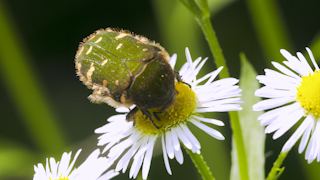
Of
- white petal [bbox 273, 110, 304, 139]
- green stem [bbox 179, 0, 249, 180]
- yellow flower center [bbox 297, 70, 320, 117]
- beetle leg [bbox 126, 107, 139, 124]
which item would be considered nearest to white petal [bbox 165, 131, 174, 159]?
beetle leg [bbox 126, 107, 139, 124]

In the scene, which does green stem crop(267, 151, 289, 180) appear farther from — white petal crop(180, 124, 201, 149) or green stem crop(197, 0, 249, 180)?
white petal crop(180, 124, 201, 149)

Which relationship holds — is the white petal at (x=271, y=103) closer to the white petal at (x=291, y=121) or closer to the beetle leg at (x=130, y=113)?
the white petal at (x=291, y=121)

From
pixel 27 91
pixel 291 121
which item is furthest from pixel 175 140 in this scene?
Result: pixel 27 91

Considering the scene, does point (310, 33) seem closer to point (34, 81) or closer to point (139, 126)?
point (34, 81)

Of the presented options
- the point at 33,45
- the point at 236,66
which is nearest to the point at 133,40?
the point at 236,66

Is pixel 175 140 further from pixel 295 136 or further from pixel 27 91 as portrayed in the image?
pixel 27 91

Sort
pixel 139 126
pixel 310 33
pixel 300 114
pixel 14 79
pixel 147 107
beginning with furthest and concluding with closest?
pixel 310 33
pixel 14 79
pixel 139 126
pixel 147 107
pixel 300 114
